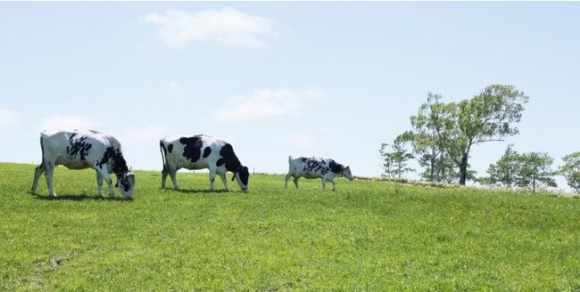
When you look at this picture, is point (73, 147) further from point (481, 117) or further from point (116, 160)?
point (481, 117)

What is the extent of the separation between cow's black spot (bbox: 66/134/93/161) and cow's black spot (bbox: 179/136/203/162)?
6.88 meters

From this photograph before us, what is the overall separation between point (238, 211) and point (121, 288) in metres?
10.7

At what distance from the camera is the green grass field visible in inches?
592

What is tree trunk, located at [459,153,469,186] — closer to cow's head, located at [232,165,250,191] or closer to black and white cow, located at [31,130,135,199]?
cow's head, located at [232,165,250,191]

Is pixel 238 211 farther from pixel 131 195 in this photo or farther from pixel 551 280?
pixel 551 280

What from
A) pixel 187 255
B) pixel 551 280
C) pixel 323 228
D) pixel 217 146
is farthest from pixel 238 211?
pixel 551 280

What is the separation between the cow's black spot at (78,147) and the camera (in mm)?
27000

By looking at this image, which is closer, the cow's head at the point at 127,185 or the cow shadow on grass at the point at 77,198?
the cow shadow on grass at the point at 77,198

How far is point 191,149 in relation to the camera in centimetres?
3341

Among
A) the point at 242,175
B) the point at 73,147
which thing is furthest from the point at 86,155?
the point at 242,175

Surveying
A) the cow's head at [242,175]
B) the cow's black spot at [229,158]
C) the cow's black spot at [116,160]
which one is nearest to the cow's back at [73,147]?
the cow's black spot at [116,160]

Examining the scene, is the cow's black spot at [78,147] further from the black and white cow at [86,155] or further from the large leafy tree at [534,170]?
the large leafy tree at [534,170]

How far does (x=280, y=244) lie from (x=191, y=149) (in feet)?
51.6

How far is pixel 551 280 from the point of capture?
15539 millimetres
